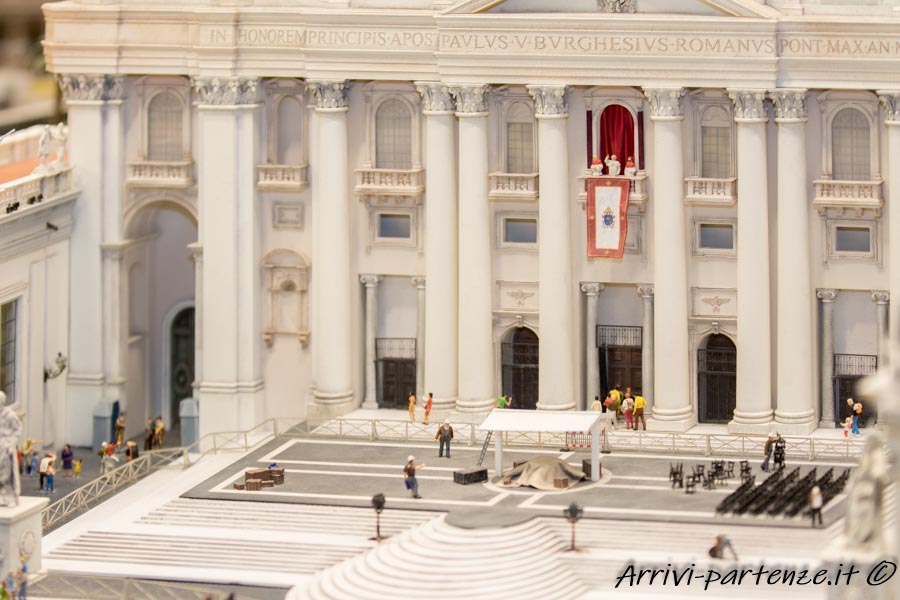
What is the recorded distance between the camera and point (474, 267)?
93.1 m

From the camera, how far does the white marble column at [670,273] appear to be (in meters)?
91.0

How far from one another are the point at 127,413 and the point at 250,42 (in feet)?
49.0

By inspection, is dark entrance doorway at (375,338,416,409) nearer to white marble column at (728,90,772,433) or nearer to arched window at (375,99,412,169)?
arched window at (375,99,412,169)

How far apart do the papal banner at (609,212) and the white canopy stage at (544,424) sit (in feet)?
22.6

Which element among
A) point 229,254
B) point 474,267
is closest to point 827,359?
point 474,267

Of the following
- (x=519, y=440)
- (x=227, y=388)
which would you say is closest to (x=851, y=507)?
(x=519, y=440)

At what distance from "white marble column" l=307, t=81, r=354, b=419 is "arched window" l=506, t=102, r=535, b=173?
5718 mm

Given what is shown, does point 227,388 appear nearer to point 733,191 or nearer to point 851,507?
point 733,191

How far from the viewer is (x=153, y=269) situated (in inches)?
3989

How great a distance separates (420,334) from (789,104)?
1557 cm

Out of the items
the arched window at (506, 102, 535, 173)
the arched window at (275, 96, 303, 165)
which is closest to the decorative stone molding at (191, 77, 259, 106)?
the arched window at (275, 96, 303, 165)

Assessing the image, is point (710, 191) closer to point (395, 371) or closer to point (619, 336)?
point (619, 336)

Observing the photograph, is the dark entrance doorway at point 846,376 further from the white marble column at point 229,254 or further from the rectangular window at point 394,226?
the white marble column at point 229,254

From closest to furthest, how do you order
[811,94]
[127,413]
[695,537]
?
[695,537]
[811,94]
[127,413]
